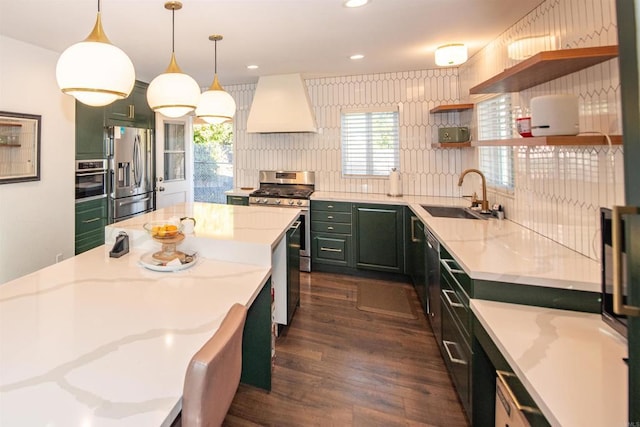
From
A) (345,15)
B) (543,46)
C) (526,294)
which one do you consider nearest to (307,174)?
(345,15)

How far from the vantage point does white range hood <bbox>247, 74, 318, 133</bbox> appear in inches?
163

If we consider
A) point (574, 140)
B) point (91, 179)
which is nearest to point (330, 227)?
point (574, 140)

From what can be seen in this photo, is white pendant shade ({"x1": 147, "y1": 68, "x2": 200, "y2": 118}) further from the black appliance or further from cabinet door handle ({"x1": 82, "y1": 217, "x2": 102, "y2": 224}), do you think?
cabinet door handle ({"x1": 82, "y1": 217, "x2": 102, "y2": 224})

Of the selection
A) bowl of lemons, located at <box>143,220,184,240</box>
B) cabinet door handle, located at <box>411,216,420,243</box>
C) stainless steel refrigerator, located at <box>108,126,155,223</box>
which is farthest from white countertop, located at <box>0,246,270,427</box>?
stainless steel refrigerator, located at <box>108,126,155,223</box>

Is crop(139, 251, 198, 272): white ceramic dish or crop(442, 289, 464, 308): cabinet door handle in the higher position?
crop(139, 251, 198, 272): white ceramic dish

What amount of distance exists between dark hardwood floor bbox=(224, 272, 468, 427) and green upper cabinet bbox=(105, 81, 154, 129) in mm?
3201

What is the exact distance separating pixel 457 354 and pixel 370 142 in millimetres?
3047

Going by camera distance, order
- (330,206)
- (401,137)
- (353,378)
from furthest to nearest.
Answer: (401,137) < (330,206) < (353,378)

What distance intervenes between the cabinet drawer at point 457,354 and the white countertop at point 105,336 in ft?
3.55

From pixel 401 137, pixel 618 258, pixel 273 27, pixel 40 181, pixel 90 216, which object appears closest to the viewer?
pixel 618 258

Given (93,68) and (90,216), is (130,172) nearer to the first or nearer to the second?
(90,216)

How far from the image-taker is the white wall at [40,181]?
2855mm

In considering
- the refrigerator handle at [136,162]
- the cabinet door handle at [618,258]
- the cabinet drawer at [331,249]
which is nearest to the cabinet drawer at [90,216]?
the refrigerator handle at [136,162]

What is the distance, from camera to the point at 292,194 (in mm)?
4203
